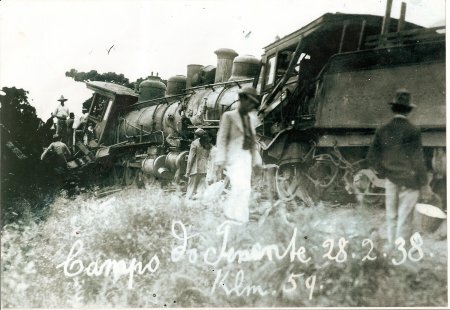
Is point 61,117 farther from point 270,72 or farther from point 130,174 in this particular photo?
point 270,72

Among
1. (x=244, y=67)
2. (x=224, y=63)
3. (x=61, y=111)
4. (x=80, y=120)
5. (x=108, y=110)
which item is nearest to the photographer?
(x=61, y=111)

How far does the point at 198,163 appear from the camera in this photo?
6215mm

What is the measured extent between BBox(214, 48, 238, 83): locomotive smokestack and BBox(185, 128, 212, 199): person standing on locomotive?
148cm

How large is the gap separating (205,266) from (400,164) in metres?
2.17

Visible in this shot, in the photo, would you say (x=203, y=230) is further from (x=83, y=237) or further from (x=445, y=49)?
(x=445, y=49)

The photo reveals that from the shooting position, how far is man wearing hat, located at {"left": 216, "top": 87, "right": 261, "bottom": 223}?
4.57 meters

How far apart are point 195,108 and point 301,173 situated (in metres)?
3.06

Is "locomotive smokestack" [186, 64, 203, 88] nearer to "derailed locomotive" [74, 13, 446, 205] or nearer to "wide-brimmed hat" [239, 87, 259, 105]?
"derailed locomotive" [74, 13, 446, 205]

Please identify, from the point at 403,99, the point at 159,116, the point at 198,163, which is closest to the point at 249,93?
the point at 403,99

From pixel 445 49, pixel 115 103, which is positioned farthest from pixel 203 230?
pixel 115 103

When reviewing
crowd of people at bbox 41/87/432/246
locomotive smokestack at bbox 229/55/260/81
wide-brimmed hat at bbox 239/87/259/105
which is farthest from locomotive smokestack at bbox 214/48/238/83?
crowd of people at bbox 41/87/432/246

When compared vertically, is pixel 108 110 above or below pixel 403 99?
above

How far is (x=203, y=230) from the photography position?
460cm
